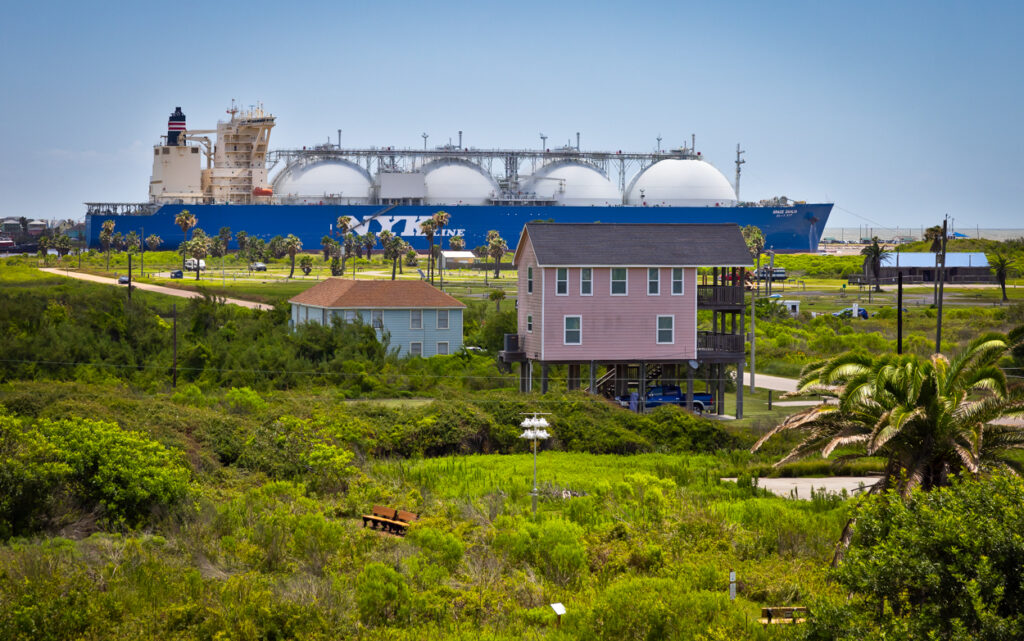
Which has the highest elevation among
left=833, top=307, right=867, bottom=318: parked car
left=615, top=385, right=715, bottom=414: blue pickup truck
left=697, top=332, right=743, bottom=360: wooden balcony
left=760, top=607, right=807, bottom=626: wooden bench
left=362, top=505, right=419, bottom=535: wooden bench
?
left=697, top=332, right=743, bottom=360: wooden balcony

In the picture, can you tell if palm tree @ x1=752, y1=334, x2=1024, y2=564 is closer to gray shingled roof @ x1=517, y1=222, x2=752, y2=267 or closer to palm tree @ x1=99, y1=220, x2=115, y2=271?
gray shingled roof @ x1=517, y1=222, x2=752, y2=267

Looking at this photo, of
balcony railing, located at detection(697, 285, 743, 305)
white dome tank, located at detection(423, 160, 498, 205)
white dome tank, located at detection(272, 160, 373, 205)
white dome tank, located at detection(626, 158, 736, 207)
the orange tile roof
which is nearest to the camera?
balcony railing, located at detection(697, 285, 743, 305)

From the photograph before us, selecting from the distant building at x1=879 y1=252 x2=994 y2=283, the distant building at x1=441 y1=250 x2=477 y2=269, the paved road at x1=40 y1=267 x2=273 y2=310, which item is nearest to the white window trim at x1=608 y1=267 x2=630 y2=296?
the paved road at x1=40 y1=267 x2=273 y2=310

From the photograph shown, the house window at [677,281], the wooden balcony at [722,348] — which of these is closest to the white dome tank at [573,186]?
the wooden balcony at [722,348]

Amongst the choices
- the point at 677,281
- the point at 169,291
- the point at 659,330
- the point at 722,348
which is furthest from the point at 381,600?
the point at 169,291

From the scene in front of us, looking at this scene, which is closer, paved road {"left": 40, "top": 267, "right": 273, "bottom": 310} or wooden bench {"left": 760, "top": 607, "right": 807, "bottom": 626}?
wooden bench {"left": 760, "top": 607, "right": 807, "bottom": 626}

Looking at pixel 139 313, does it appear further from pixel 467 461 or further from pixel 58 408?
pixel 467 461
